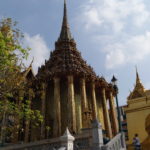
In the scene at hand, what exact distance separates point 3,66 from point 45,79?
48.4 ft

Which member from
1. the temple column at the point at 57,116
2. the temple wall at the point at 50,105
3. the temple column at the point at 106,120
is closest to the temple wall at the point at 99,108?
the temple column at the point at 106,120

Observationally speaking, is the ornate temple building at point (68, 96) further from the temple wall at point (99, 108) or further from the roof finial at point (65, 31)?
the roof finial at point (65, 31)

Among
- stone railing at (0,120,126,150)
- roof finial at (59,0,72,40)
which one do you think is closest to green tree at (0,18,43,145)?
stone railing at (0,120,126,150)

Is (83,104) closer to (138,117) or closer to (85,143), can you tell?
(138,117)

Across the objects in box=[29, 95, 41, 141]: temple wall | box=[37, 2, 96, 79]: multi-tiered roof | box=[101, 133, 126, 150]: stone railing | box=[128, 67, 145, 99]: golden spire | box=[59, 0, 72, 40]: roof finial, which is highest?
box=[59, 0, 72, 40]: roof finial

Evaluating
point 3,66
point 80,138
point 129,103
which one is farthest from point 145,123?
point 3,66

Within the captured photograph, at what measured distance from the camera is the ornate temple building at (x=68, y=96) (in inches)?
938

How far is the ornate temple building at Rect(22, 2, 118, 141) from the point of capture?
2381 centimetres

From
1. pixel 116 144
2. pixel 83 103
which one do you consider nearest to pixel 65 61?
pixel 83 103

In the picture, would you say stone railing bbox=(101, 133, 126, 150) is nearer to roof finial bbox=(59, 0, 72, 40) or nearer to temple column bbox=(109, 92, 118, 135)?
temple column bbox=(109, 92, 118, 135)

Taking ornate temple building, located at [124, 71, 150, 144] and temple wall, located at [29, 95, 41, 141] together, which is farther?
Result: temple wall, located at [29, 95, 41, 141]

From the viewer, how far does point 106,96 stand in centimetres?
Answer: 3033

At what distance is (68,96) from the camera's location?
80.2 feet

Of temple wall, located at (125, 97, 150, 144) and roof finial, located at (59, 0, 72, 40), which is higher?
roof finial, located at (59, 0, 72, 40)
